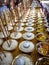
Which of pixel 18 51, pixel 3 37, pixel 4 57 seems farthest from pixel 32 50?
pixel 3 37

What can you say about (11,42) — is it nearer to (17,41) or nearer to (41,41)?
(17,41)

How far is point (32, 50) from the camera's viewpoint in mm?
1689

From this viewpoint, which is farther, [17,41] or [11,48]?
[17,41]

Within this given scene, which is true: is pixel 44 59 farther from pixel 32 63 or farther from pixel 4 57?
pixel 4 57

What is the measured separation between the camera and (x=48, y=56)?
147cm

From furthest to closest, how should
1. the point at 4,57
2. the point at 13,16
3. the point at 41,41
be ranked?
the point at 13,16
the point at 41,41
the point at 4,57

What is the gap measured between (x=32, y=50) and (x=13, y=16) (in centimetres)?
190

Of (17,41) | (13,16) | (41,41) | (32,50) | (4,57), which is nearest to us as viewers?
(4,57)

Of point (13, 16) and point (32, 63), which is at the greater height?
point (13, 16)

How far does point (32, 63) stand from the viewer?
139cm

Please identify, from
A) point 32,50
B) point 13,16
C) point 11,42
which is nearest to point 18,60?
point 32,50

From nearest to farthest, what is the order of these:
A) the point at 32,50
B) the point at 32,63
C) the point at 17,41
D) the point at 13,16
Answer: the point at 32,63
the point at 32,50
the point at 17,41
the point at 13,16

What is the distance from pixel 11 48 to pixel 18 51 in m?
0.14

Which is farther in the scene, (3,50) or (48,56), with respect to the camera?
(3,50)
